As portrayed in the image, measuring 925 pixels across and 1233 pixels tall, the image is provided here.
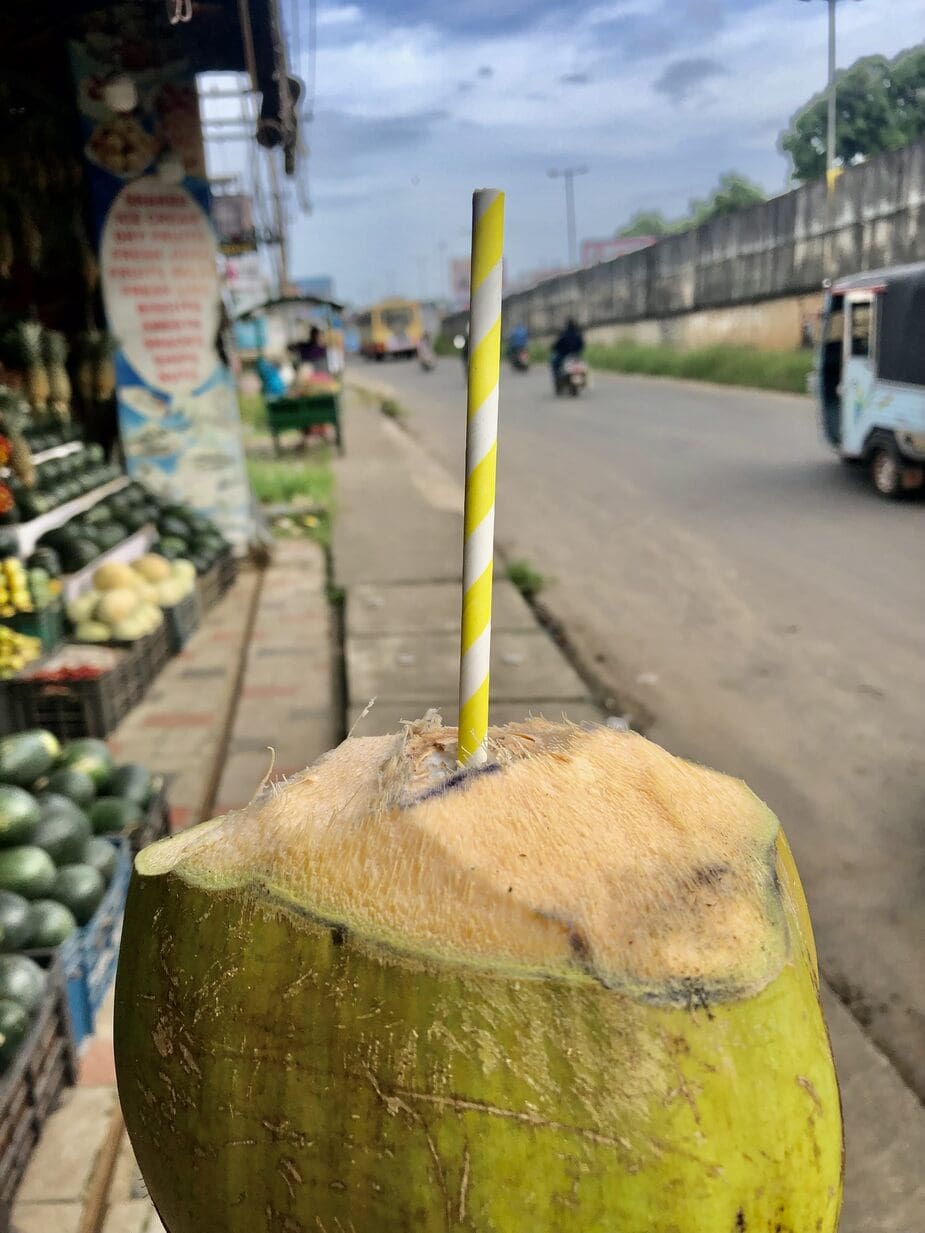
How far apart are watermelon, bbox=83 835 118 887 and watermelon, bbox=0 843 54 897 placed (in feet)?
0.48

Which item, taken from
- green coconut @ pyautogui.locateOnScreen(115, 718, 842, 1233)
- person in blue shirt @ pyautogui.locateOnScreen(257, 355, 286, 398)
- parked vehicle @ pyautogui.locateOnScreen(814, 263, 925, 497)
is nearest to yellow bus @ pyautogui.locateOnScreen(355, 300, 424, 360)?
person in blue shirt @ pyautogui.locateOnScreen(257, 355, 286, 398)

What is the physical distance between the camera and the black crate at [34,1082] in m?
2.00

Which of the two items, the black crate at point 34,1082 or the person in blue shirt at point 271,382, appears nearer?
the black crate at point 34,1082

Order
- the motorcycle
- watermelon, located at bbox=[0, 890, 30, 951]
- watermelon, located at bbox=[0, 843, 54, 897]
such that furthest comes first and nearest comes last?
the motorcycle → watermelon, located at bbox=[0, 843, 54, 897] → watermelon, located at bbox=[0, 890, 30, 951]

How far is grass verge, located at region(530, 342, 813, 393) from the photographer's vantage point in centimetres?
1581

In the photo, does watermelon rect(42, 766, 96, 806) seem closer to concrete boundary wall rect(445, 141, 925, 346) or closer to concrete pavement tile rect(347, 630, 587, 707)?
concrete pavement tile rect(347, 630, 587, 707)

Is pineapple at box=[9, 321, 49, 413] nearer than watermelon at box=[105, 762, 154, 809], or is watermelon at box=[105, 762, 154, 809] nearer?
watermelon at box=[105, 762, 154, 809]

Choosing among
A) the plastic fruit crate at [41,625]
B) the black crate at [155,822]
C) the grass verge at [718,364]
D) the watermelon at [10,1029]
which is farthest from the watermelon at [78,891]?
the grass verge at [718,364]

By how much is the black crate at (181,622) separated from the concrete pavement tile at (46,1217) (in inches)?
144

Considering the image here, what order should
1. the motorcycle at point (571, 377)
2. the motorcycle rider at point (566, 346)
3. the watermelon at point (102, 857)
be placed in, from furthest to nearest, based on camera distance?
the motorcycle at point (571, 377)
the motorcycle rider at point (566, 346)
the watermelon at point (102, 857)

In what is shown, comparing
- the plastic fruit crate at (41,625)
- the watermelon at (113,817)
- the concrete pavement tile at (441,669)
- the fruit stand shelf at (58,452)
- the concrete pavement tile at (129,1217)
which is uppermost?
the fruit stand shelf at (58,452)

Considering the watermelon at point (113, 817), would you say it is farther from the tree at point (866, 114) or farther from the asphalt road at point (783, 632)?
the tree at point (866, 114)

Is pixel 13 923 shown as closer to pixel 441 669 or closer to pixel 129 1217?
pixel 129 1217

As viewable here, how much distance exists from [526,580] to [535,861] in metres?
5.73
